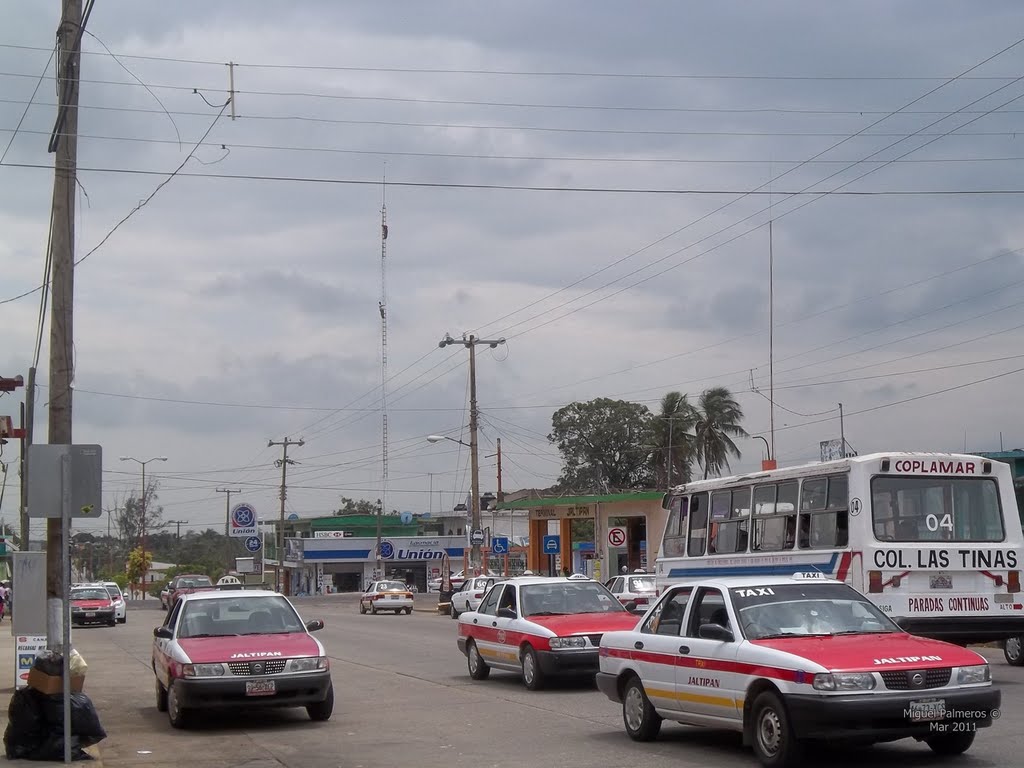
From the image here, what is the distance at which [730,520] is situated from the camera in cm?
1984

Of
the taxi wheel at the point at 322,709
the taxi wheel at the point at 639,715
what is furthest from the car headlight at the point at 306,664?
the taxi wheel at the point at 639,715

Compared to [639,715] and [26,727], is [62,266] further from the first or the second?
[639,715]

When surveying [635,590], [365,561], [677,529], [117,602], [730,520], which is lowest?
[365,561]

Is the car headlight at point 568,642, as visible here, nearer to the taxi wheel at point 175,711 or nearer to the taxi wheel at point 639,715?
the taxi wheel at point 639,715

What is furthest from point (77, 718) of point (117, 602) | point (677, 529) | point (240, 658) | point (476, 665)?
point (117, 602)

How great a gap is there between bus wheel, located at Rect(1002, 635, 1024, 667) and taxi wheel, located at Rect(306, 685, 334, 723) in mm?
10288

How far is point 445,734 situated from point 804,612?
4448mm

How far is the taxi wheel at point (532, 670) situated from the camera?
667 inches

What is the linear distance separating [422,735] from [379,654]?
13.5 meters

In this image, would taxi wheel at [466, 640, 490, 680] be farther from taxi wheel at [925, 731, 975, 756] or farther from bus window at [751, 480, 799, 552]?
taxi wheel at [925, 731, 975, 756]

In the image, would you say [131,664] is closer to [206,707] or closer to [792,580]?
[206,707]

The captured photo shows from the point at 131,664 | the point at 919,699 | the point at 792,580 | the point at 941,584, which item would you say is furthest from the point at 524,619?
the point at 131,664

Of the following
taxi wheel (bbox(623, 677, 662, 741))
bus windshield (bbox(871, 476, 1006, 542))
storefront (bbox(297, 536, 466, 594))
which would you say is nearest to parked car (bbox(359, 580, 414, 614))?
storefront (bbox(297, 536, 466, 594))

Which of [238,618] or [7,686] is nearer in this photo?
[238,618]
